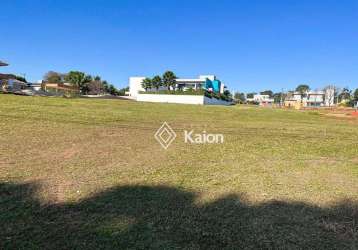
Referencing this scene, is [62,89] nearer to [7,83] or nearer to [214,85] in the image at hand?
→ [7,83]

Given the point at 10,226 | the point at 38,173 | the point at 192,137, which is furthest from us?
the point at 192,137

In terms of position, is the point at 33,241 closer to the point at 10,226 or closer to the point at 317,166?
the point at 10,226

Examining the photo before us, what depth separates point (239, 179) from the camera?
5797 millimetres

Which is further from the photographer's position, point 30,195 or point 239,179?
point 239,179

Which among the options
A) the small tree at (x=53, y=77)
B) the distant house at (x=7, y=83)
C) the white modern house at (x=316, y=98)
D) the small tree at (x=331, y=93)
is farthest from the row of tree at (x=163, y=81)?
the small tree at (x=331, y=93)

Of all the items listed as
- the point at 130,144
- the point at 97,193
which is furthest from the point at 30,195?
the point at 130,144

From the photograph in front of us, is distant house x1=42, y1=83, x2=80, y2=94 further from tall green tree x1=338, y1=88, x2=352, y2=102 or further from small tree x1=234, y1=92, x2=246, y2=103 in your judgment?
tall green tree x1=338, y1=88, x2=352, y2=102

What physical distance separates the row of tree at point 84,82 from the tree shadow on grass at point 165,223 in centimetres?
7702

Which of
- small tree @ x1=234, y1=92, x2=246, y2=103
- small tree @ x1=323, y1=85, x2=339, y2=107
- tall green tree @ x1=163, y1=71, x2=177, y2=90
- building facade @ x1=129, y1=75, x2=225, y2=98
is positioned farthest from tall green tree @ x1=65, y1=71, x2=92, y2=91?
small tree @ x1=323, y1=85, x2=339, y2=107

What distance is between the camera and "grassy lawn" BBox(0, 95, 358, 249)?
3.41m

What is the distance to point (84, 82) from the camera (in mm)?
78625

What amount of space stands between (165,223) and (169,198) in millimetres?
865

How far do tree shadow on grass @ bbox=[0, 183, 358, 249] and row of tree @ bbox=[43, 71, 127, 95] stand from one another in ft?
253

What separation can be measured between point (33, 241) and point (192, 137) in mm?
8350
